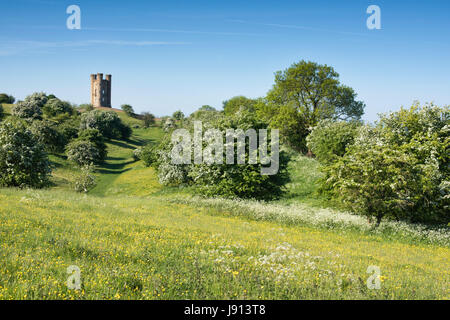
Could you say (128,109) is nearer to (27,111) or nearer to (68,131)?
(27,111)

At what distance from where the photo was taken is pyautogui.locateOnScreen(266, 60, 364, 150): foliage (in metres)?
43.9

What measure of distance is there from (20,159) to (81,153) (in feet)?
96.5

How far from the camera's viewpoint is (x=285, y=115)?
1719 inches

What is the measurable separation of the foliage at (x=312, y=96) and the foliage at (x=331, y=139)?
5497 millimetres

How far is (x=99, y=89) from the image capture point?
18500 centimetres

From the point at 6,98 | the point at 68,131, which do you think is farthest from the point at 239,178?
the point at 6,98

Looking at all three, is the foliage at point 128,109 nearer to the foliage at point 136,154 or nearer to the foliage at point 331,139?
the foliage at point 136,154

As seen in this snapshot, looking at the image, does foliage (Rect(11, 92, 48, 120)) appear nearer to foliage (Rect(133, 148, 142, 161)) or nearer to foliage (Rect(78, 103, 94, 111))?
foliage (Rect(78, 103, 94, 111))

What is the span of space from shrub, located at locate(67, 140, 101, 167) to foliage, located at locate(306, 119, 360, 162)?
139ft

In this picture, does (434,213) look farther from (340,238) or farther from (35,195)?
(35,195)

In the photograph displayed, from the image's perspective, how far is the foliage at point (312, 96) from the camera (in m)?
43.9

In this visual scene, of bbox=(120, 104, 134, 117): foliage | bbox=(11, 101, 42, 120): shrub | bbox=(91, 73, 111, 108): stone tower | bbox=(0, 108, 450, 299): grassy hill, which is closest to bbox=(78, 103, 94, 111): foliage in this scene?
bbox=(120, 104, 134, 117): foliage

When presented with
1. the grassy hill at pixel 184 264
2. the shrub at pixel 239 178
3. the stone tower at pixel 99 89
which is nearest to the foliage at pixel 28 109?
the shrub at pixel 239 178
